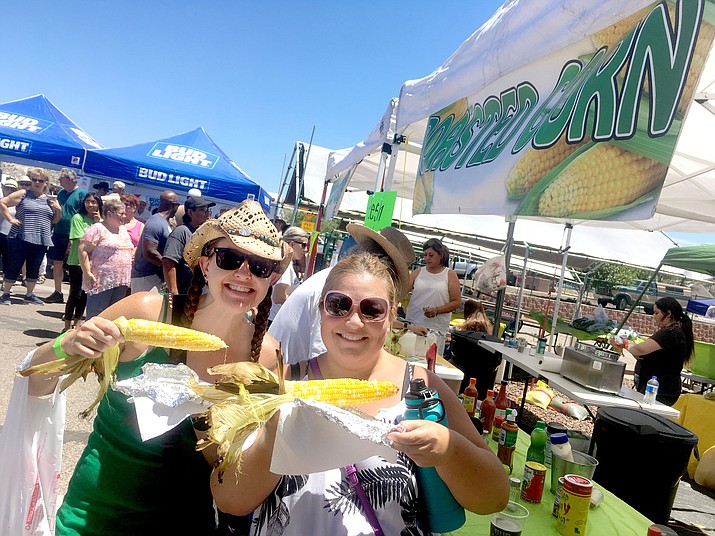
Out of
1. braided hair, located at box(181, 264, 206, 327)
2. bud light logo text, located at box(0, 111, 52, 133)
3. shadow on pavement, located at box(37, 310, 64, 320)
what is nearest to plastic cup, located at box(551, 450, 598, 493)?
braided hair, located at box(181, 264, 206, 327)

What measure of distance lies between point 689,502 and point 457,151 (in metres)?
4.31

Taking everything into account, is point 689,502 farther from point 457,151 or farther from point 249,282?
point 249,282

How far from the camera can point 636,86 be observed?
72.4 inches

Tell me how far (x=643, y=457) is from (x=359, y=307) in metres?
2.61

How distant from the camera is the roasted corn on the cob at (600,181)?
5.74 ft

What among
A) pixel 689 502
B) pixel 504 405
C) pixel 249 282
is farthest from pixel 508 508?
pixel 689 502

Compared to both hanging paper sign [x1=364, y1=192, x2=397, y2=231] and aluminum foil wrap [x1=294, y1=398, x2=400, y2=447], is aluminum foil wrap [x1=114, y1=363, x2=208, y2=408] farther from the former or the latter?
hanging paper sign [x1=364, y1=192, x2=397, y2=231]

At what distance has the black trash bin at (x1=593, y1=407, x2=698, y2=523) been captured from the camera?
3066 mm

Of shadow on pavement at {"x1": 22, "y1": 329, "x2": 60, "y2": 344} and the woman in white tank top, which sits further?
shadow on pavement at {"x1": 22, "y1": 329, "x2": 60, "y2": 344}

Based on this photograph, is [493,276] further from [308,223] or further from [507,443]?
[308,223]

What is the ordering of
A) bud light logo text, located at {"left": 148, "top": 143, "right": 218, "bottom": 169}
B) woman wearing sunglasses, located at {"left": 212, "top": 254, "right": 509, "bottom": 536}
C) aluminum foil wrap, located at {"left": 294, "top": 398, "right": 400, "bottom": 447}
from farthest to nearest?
bud light logo text, located at {"left": 148, "top": 143, "right": 218, "bottom": 169}
woman wearing sunglasses, located at {"left": 212, "top": 254, "right": 509, "bottom": 536}
aluminum foil wrap, located at {"left": 294, "top": 398, "right": 400, "bottom": 447}

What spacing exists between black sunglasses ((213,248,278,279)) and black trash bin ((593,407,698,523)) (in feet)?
8.86

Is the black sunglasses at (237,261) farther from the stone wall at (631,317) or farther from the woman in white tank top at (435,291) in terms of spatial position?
the stone wall at (631,317)

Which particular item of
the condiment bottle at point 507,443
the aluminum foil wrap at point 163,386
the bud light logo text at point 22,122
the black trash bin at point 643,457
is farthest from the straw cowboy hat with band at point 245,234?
the bud light logo text at point 22,122
